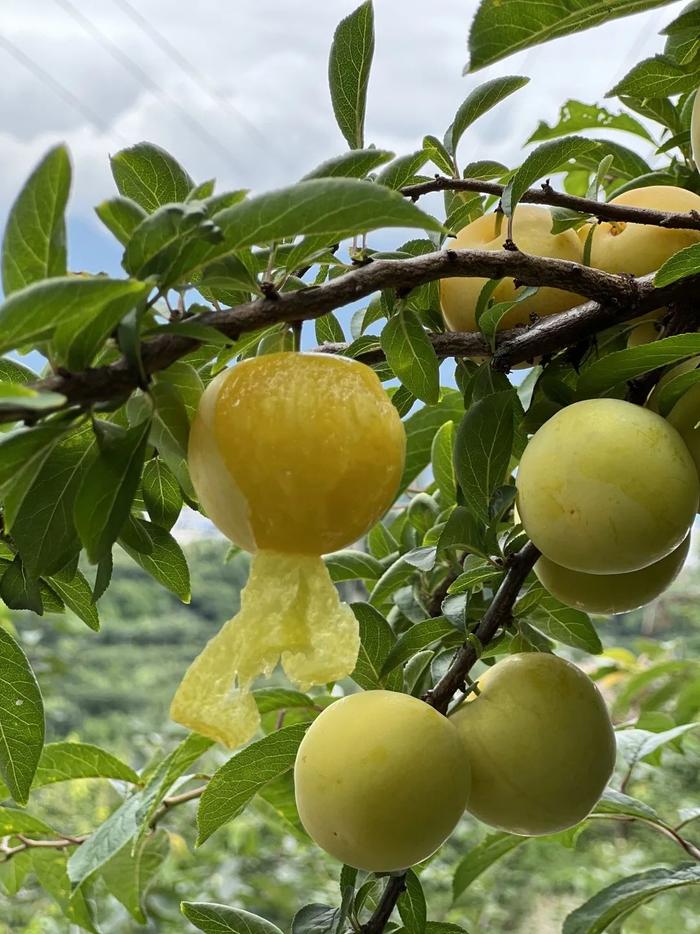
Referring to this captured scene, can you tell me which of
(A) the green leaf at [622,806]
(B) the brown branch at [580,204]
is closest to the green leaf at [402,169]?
(B) the brown branch at [580,204]

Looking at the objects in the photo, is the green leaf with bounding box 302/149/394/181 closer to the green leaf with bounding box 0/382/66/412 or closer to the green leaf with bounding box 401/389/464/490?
the green leaf with bounding box 0/382/66/412

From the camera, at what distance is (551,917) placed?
7.41 feet

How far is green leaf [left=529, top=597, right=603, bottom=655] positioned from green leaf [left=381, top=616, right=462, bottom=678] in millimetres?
67

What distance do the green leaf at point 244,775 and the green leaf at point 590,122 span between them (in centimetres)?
42

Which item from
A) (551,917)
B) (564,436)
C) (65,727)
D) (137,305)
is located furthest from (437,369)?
(65,727)

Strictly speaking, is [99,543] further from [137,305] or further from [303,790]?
[303,790]

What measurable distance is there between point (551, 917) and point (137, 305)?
7.54 feet

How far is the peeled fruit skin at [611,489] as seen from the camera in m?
0.37

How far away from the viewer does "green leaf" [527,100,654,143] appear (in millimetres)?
674

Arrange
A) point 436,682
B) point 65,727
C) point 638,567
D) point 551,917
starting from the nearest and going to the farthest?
point 638,567, point 436,682, point 551,917, point 65,727

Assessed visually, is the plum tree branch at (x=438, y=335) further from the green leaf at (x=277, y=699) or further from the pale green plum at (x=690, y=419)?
the green leaf at (x=277, y=699)

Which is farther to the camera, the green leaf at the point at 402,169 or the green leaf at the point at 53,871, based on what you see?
the green leaf at the point at 53,871

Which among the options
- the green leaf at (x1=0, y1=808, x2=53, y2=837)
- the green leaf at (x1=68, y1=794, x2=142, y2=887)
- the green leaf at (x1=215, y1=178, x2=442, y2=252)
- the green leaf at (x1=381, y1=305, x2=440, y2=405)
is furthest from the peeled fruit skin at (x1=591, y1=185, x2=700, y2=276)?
the green leaf at (x1=0, y1=808, x2=53, y2=837)

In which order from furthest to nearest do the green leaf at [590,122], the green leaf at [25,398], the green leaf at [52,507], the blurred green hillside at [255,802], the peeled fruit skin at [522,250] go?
the blurred green hillside at [255,802] < the green leaf at [590,122] < the peeled fruit skin at [522,250] < the green leaf at [52,507] < the green leaf at [25,398]
